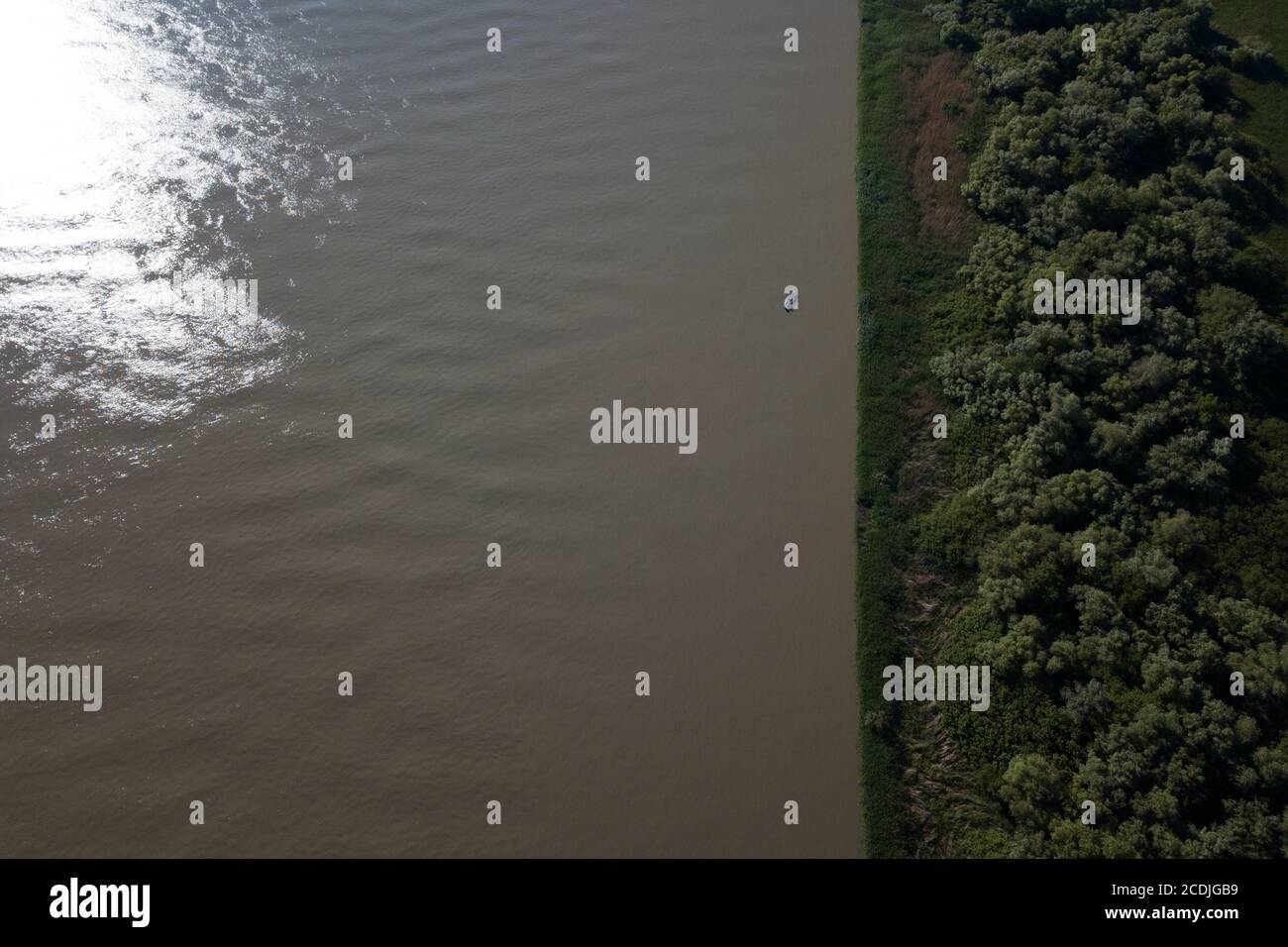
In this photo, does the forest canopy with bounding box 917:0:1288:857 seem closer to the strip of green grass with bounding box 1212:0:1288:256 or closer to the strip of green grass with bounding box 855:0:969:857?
the strip of green grass with bounding box 1212:0:1288:256

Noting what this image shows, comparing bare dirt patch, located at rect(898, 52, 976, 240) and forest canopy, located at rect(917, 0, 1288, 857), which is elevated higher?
bare dirt patch, located at rect(898, 52, 976, 240)

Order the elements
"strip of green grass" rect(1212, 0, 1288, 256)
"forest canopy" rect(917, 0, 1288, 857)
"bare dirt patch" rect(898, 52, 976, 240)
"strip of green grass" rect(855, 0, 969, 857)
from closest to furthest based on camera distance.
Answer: "forest canopy" rect(917, 0, 1288, 857) → "strip of green grass" rect(855, 0, 969, 857) → "strip of green grass" rect(1212, 0, 1288, 256) → "bare dirt patch" rect(898, 52, 976, 240)

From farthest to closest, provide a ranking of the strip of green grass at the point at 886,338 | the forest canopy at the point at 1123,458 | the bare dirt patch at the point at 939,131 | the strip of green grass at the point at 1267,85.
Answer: the bare dirt patch at the point at 939,131 → the strip of green grass at the point at 1267,85 → the strip of green grass at the point at 886,338 → the forest canopy at the point at 1123,458

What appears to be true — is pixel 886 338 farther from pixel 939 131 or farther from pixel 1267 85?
pixel 1267 85

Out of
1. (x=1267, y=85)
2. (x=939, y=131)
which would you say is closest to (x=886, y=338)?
(x=939, y=131)

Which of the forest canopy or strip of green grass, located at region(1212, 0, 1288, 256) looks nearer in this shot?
the forest canopy

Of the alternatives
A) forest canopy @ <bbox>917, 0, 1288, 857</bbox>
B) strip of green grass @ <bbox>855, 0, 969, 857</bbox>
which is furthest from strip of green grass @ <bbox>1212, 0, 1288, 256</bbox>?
strip of green grass @ <bbox>855, 0, 969, 857</bbox>

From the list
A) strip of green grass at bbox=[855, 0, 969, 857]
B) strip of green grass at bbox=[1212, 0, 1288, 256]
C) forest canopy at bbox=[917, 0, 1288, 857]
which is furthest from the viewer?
strip of green grass at bbox=[1212, 0, 1288, 256]

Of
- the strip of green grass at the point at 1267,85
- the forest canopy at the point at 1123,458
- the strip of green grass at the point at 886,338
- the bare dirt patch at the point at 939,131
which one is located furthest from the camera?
the bare dirt patch at the point at 939,131

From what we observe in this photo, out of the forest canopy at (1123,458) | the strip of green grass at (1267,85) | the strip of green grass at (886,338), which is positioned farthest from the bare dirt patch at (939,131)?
the strip of green grass at (1267,85)

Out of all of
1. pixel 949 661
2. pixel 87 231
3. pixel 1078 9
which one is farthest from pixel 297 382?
pixel 1078 9

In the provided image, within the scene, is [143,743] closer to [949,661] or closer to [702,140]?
[949,661]

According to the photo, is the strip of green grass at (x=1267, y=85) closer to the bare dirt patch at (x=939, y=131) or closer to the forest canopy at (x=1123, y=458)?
the forest canopy at (x=1123, y=458)
